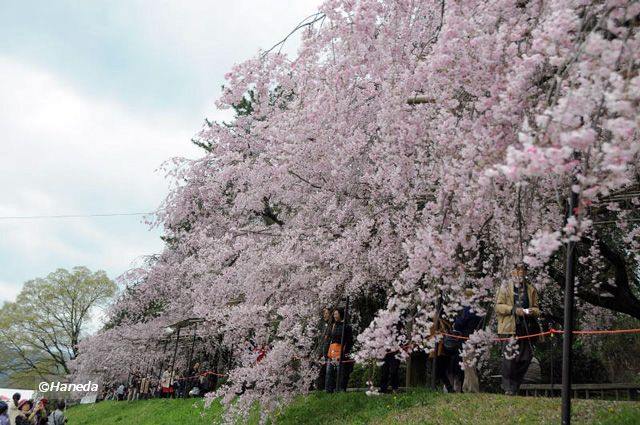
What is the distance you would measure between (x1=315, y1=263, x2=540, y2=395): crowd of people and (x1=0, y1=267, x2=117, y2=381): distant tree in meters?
32.0

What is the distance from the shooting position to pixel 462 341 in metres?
7.91

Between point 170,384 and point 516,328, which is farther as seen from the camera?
point 170,384

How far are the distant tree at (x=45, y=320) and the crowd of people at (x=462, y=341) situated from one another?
32.0 m

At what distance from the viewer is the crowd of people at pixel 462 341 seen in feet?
22.5

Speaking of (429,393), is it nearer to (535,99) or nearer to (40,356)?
(535,99)

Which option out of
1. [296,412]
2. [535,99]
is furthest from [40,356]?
[535,99]

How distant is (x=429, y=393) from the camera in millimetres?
7883

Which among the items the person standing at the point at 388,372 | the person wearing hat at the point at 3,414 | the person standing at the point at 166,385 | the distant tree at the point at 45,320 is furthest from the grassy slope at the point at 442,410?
the distant tree at the point at 45,320

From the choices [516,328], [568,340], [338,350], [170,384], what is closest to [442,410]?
[516,328]

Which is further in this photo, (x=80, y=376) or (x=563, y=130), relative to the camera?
(x=80, y=376)

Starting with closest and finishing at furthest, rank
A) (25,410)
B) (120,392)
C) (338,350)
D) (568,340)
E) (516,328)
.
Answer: (568,340) → (516,328) → (338,350) → (25,410) → (120,392)

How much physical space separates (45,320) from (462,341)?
Answer: 36.4 m

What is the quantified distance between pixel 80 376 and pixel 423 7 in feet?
80.2

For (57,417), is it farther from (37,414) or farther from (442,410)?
(442,410)
